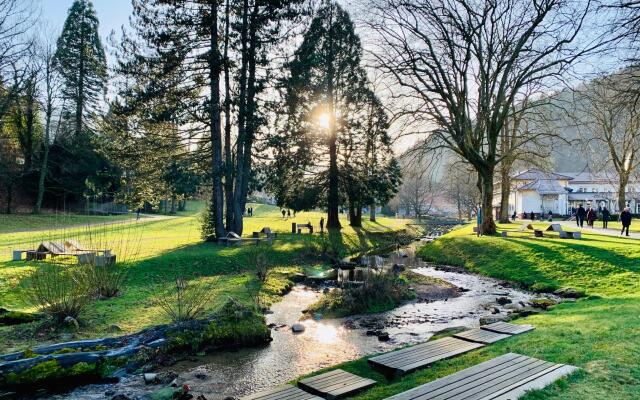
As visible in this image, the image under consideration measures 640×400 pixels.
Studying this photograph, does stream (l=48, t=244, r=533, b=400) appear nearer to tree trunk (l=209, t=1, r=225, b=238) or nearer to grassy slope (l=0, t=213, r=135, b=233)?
tree trunk (l=209, t=1, r=225, b=238)

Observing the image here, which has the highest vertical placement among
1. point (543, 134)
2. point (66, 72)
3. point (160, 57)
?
point (66, 72)

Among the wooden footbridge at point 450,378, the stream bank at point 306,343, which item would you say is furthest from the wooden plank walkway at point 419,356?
the stream bank at point 306,343

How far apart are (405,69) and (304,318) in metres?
16.6

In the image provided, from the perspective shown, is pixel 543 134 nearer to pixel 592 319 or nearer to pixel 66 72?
pixel 592 319

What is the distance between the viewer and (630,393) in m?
4.25

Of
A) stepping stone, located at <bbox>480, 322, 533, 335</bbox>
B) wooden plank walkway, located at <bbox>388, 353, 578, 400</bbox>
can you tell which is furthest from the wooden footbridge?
stepping stone, located at <bbox>480, 322, 533, 335</bbox>

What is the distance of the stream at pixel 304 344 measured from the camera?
268 inches

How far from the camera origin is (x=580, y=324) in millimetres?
7543

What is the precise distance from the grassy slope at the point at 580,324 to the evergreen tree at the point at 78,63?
132 feet

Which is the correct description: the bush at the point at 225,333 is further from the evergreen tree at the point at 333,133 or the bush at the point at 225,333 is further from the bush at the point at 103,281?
the evergreen tree at the point at 333,133

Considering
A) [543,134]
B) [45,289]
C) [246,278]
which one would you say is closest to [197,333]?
[45,289]

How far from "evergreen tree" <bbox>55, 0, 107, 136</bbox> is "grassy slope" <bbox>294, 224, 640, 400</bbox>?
40.2m

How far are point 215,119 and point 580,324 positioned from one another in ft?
59.5

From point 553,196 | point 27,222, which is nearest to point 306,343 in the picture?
point 27,222
